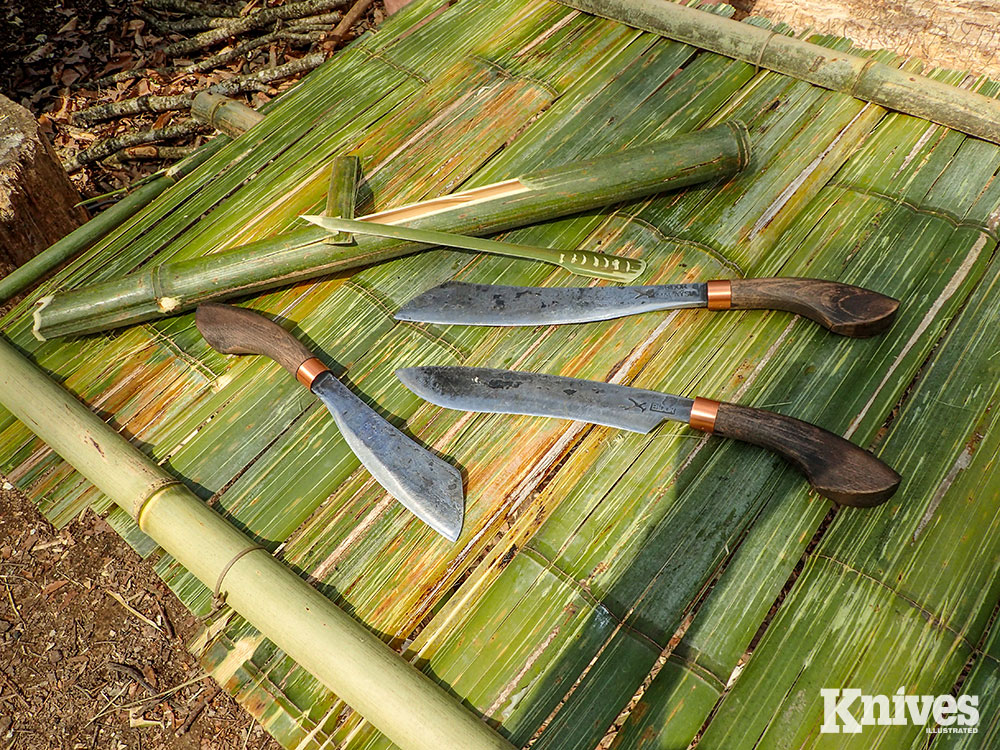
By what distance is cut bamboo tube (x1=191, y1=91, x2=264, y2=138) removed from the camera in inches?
126

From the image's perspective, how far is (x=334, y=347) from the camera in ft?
7.36

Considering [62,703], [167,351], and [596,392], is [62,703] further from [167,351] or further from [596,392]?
[596,392]

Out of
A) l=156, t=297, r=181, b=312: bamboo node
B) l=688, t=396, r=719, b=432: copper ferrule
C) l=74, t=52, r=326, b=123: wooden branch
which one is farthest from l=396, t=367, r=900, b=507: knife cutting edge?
l=74, t=52, r=326, b=123: wooden branch

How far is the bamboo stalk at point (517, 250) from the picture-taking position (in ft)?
7.29

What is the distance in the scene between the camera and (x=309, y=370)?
2082 mm

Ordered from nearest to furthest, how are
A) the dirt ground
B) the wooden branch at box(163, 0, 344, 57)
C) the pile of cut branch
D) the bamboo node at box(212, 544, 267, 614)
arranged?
the bamboo node at box(212, 544, 267, 614) < the dirt ground < the pile of cut branch < the wooden branch at box(163, 0, 344, 57)

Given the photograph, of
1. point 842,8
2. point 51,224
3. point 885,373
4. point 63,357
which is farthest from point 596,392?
point 51,224

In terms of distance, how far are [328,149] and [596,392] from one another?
1.42 m

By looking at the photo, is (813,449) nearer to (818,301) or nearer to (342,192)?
(818,301)

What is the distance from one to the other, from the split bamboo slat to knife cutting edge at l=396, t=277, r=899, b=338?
55 mm

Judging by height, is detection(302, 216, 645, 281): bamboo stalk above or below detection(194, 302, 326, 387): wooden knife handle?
above

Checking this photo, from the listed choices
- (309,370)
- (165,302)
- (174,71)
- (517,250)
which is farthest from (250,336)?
(174,71)

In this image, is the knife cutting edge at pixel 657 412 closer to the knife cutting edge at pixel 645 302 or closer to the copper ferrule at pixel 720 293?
the knife cutting edge at pixel 645 302

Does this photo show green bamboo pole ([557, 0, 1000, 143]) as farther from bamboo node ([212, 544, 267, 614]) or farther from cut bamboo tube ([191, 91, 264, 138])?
bamboo node ([212, 544, 267, 614])
